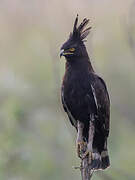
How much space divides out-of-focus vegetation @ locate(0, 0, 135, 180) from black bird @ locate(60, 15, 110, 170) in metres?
2.87

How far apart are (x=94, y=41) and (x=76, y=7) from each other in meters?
1.34

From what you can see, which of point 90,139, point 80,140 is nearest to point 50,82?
point 80,140

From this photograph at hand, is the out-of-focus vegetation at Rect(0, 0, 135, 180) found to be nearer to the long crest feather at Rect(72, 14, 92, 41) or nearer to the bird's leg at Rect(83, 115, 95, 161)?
the bird's leg at Rect(83, 115, 95, 161)

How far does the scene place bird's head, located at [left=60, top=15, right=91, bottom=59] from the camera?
1160 centimetres

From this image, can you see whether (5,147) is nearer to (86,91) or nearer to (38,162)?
(38,162)

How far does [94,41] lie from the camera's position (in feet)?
54.2

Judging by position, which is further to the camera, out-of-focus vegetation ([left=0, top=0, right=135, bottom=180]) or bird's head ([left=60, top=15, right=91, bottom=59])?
out-of-focus vegetation ([left=0, top=0, right=135, bottom=180])

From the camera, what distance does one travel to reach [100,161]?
11789 millimetres

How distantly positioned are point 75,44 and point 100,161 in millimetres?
1421

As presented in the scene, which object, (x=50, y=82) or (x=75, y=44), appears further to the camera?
(x=50, y=82)

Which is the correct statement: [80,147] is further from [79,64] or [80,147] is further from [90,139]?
[79,64]

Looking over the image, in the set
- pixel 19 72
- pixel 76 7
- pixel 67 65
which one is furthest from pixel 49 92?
pixel 67 65

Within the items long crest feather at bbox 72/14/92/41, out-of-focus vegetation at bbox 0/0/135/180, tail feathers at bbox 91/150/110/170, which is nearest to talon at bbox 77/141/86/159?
tail feathers at bbox 91/150/110/170

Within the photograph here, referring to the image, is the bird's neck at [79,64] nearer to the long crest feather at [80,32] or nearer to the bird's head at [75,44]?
the bird's head at [75,44]
